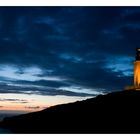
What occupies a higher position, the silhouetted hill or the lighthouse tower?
the lighthouse tower

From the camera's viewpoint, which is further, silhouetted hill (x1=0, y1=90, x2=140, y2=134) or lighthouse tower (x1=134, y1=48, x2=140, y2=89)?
lighthouse tower (x1=134, y1=48, x2=140, y2=89)

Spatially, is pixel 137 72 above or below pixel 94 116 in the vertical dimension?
above

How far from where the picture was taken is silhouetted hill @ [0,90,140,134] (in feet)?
92.7

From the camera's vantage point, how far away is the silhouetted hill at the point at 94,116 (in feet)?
→ 92.7

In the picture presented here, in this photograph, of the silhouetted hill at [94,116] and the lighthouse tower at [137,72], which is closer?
the silhouetted hill at [94,116]

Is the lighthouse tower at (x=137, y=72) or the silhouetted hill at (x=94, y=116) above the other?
the lighthouse tower at (x=137, y=72)

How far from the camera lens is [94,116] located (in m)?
31.3

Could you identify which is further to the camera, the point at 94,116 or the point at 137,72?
the point at 137,72

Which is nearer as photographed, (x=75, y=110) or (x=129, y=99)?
(x=129, y=99)
